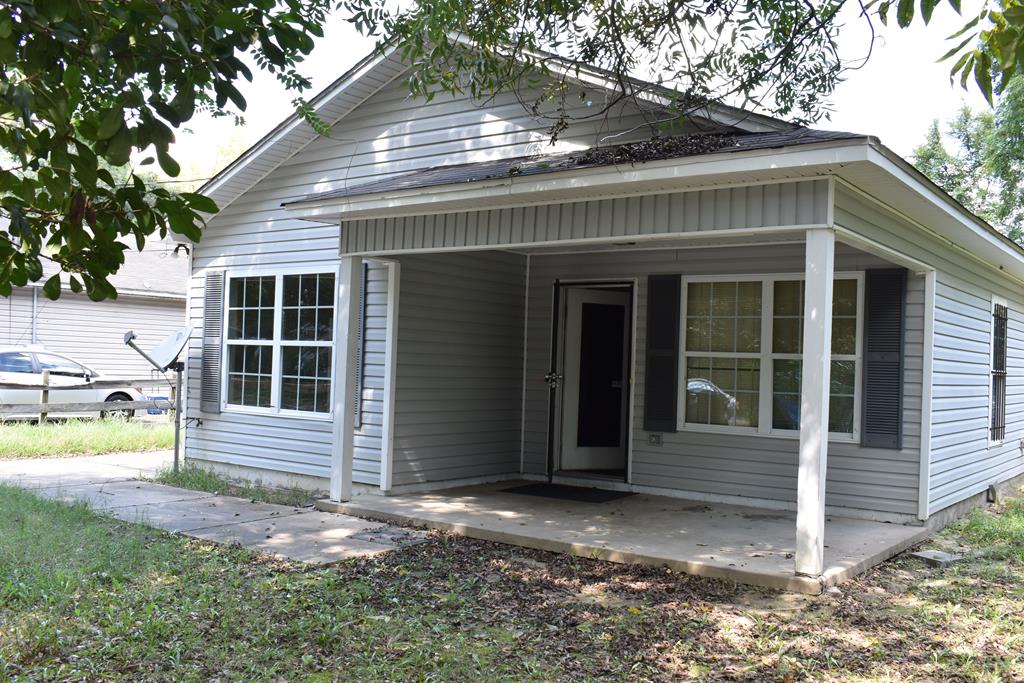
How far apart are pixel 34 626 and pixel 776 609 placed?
419 centimetres

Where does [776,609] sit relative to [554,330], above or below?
below

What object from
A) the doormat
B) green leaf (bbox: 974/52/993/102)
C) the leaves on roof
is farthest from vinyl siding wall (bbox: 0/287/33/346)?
green leaf (bbox: 974/52/993/102)

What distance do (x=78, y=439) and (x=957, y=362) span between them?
11.5 meters

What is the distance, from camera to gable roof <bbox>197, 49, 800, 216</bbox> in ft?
29.1

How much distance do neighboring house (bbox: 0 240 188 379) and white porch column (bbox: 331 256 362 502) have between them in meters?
12.1

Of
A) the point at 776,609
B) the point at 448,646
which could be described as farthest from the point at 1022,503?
the point at 448,646

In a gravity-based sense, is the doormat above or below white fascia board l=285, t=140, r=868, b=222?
below

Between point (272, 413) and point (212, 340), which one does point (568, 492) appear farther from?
point (212, 340)

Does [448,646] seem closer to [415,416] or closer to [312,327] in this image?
[415,416]

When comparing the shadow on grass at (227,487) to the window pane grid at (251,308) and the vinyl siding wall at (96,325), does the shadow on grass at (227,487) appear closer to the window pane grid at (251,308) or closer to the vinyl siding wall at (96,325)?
the window pane grid at (251,308)

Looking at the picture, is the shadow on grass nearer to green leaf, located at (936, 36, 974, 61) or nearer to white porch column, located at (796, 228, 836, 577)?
white porch column, located at (796, 228, 836, 577)

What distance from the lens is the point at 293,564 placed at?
6.19 m

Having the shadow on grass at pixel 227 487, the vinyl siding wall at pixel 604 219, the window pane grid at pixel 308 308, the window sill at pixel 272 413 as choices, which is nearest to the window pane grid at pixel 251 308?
the window pane grid at pixel 308 308

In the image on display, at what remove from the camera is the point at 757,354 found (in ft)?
27.9
